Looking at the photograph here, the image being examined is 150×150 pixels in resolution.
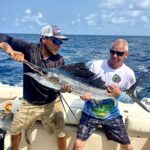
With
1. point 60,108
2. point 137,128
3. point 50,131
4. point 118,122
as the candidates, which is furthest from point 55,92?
point 137,128

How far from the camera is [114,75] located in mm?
3570

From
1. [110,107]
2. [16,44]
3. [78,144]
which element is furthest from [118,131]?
[16,44]

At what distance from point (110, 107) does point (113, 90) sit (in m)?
0.28

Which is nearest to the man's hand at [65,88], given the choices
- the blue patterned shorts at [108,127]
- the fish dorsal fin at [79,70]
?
the fish dorsal fin at [79,70]

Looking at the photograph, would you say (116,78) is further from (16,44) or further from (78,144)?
(16,44)

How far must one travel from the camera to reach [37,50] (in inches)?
137

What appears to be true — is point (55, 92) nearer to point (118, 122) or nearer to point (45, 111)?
point (45, 111)

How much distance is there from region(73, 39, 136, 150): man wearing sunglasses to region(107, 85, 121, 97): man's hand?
125 mm

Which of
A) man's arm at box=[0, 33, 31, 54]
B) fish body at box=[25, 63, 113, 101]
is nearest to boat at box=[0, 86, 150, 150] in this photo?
fish body at box=[25, 63, 113, 101]

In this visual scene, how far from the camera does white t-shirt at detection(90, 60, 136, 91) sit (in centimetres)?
356

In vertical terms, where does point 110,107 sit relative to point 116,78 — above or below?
below

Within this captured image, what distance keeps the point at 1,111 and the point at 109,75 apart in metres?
1.55

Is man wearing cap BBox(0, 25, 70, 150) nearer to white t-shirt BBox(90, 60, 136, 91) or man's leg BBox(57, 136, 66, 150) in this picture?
man's leg BBox(57, 136, 66, 150)

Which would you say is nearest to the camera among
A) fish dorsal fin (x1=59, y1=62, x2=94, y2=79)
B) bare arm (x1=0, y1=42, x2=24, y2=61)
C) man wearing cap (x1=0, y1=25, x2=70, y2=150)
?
bare arm (x1=0, y1=42, x2=24, y2=61)
